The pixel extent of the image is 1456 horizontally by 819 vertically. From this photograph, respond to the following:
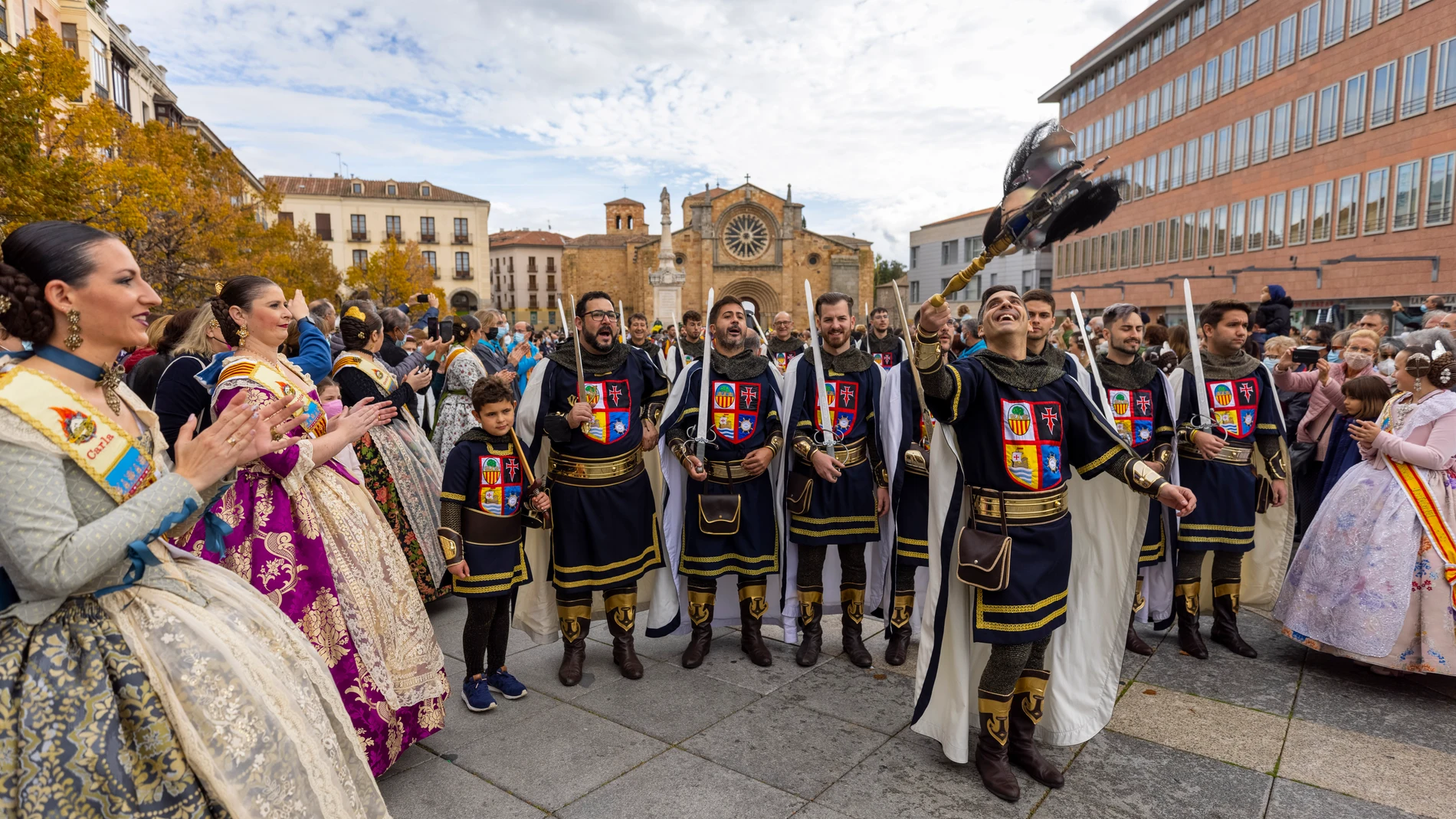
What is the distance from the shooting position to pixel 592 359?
459cm

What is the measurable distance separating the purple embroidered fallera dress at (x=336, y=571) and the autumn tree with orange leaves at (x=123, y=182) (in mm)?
4353

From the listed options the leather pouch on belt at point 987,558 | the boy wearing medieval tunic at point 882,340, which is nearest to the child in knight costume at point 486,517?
the leather pouch on belt at point 987,558

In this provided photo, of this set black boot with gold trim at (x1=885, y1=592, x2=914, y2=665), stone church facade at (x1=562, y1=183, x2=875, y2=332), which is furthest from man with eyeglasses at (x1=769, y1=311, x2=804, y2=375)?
stone church facade at (x1=562, y1=183, x2=875, y2=332)

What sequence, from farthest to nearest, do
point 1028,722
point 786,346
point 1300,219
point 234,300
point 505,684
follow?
point 1300,219 < point 786,346 < point 505,684 < point 1028,722 < point 234,300

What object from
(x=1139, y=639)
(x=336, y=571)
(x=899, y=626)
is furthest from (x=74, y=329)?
(x=1139, y=639)

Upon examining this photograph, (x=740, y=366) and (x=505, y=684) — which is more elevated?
(x=740, y=366)

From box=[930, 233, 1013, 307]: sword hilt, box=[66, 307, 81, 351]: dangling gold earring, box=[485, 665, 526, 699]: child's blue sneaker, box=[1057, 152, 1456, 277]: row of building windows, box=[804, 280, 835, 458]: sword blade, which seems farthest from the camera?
box=[1057, 152, 1456, 277]: row of building windows

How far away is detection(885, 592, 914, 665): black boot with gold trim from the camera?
4.76 metres

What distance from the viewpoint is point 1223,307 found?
16.3ft

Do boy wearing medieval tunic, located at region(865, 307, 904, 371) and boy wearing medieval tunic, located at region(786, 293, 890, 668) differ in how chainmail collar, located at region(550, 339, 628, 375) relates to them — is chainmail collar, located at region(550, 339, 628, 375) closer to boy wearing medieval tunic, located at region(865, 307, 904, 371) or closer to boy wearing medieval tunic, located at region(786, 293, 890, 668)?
boy wearing medieval tunic, located at region(786, 293, 890, 668)

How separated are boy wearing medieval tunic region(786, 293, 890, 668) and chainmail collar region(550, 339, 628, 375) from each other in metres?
1.03

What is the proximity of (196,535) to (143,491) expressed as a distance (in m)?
1.17

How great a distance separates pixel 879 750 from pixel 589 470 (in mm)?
2054

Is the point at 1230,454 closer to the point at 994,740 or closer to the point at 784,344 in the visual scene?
the point at 994,740
